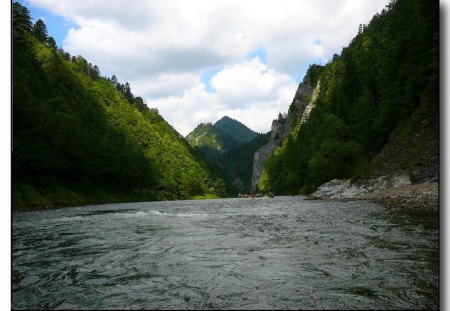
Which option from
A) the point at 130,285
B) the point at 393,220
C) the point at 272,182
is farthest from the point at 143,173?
the point at 130,285

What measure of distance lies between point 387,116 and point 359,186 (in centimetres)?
1045

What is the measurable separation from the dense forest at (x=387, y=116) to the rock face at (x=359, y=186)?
1.18 meters

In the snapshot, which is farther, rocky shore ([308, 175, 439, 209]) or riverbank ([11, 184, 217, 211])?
riverbank ([11, 184, 217, 211])

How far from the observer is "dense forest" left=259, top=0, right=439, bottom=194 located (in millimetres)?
20953

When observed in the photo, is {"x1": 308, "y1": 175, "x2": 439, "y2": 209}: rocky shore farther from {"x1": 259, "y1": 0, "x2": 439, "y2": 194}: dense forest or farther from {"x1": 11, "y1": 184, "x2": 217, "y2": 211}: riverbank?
{"x1": 11, "y1": 184, "x2": 217, "y2": 211}: riverbank

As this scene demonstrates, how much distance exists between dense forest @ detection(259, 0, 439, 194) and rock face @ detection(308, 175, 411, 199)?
1178 millimetres

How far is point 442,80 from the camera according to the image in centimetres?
1044

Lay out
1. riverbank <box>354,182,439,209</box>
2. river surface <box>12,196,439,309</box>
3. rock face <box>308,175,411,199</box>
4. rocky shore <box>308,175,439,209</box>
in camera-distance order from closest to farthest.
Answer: river surface <box>12,196,439,309</box> → riverbank <box>354,182,439,209</box> → rocky shore <box>308,175,439,209</box> → rock face <box>308,175,411,199</box>

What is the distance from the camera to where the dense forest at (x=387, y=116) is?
20953 millimetres

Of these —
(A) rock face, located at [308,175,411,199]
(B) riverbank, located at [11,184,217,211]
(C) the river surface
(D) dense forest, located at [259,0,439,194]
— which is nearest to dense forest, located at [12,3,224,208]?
(B) riverbank, located at [11,184,217,211]

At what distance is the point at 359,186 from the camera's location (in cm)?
4869

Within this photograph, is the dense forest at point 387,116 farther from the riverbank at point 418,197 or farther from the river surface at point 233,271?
the river surface at point 233,271

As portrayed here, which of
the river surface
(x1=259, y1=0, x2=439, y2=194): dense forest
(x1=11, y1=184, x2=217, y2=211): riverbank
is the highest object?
(x1=259, y1=0, x2=439, y2=194): dense forest
